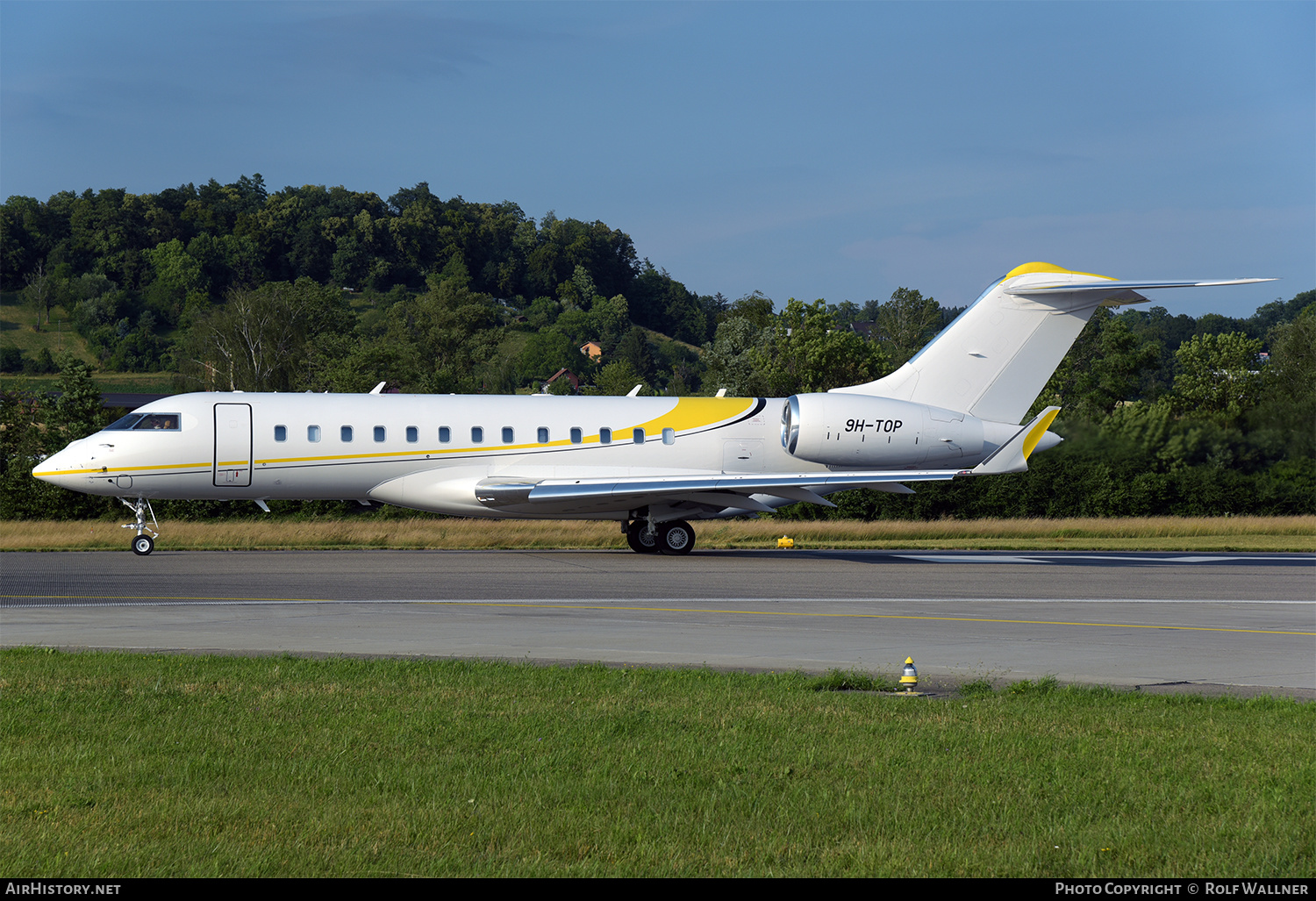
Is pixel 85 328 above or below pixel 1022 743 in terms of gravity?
above

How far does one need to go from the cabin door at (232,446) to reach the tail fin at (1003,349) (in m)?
13.0

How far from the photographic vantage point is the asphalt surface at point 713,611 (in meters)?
11.2

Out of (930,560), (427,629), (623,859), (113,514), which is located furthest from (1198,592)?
(113,514)

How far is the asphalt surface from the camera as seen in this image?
36.8 ft

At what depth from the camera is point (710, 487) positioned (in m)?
23.6

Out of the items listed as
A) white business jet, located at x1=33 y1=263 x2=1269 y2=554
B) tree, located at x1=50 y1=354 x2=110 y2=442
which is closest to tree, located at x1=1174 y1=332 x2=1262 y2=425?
white business jet, located at x1=33 y1=263 x2=1269 y2=554

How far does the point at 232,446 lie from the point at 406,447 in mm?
3435

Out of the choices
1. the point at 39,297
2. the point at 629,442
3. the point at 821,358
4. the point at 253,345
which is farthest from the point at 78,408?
the point at 39,297

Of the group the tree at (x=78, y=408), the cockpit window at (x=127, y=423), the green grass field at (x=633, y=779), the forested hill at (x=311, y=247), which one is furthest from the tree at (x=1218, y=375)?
the forested hill at (x=311, y=247)

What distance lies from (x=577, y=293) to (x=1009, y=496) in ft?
461

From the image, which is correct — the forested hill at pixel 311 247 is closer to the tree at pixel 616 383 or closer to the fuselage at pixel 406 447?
the tree at pixel 616 383

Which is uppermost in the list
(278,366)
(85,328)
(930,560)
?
(85,328)

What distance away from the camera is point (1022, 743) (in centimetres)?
717
